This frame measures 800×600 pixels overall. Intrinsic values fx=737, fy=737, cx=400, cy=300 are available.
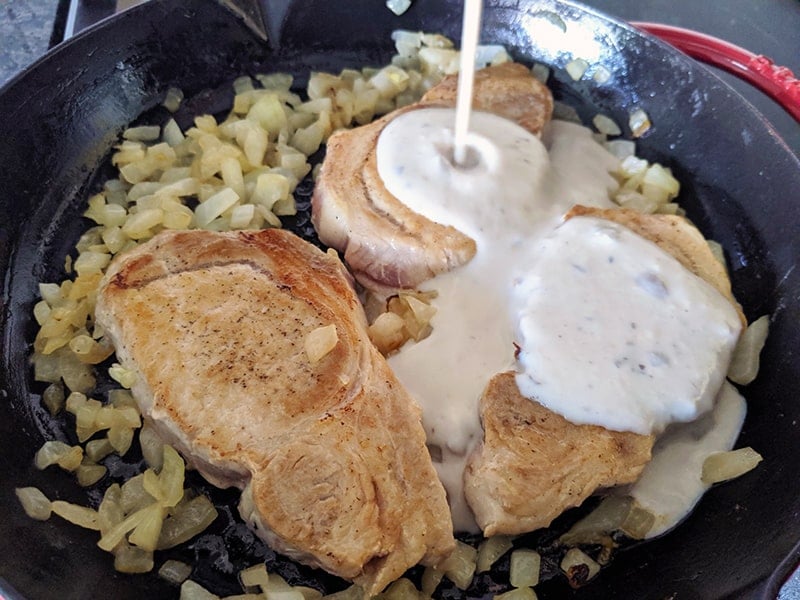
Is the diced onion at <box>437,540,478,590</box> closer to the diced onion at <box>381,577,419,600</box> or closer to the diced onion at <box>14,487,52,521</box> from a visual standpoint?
the diced onion at <box>381,577,419,600</box>

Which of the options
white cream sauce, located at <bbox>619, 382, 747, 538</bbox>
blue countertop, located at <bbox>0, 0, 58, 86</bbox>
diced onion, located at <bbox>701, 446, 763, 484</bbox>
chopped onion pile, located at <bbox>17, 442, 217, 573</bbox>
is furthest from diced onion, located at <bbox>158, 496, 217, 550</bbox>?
blue countertop, located at <bbox>0, 0, 58, 86</bbox>

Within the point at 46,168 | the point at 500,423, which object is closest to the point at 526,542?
the point at 500,423

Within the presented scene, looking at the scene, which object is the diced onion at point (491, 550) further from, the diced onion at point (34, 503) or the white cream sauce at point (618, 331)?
the diced onion at point (34, 503)

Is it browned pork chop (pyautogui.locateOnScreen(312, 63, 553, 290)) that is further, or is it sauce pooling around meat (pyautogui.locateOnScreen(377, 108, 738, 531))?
browned pork chop (pyautogui.locateOnScreen(312, 63, 553, 290))

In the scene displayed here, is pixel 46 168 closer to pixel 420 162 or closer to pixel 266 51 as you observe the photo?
pixel 266 51

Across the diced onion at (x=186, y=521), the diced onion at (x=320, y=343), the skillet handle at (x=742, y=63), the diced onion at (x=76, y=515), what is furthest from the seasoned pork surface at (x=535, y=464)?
the skillet handle at (x=742, y=63)

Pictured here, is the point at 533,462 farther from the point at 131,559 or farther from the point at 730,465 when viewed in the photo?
the point at 131,559
